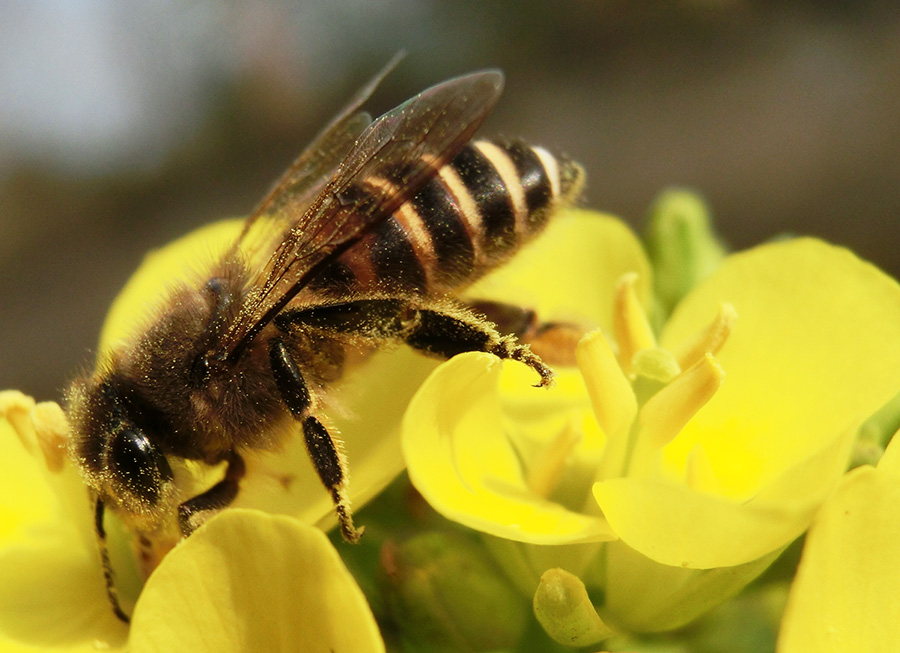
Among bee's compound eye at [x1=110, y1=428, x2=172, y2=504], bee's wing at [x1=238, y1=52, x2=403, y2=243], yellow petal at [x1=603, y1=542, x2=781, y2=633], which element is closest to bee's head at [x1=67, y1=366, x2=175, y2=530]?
bee's compound eye at [x1=110, y1=428, x2=172, y2=504]

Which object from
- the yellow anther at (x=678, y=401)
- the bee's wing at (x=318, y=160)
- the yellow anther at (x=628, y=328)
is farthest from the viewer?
the bee's wing at (x=318, y=160)

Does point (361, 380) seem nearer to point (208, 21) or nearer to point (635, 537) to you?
point (635, 537)

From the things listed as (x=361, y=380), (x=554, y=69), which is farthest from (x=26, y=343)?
(x=361, y=380)

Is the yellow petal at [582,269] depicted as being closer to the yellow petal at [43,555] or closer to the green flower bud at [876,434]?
the green flower bud at [876,434]

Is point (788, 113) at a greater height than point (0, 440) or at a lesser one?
lesser

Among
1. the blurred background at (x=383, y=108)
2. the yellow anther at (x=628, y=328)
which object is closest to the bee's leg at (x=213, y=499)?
the yellow anther at (x=628, y=328)

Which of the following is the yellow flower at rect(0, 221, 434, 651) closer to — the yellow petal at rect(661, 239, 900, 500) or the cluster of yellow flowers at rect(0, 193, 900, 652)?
the cluster of yellow flowers at rect(0, 193, 900, 652)
